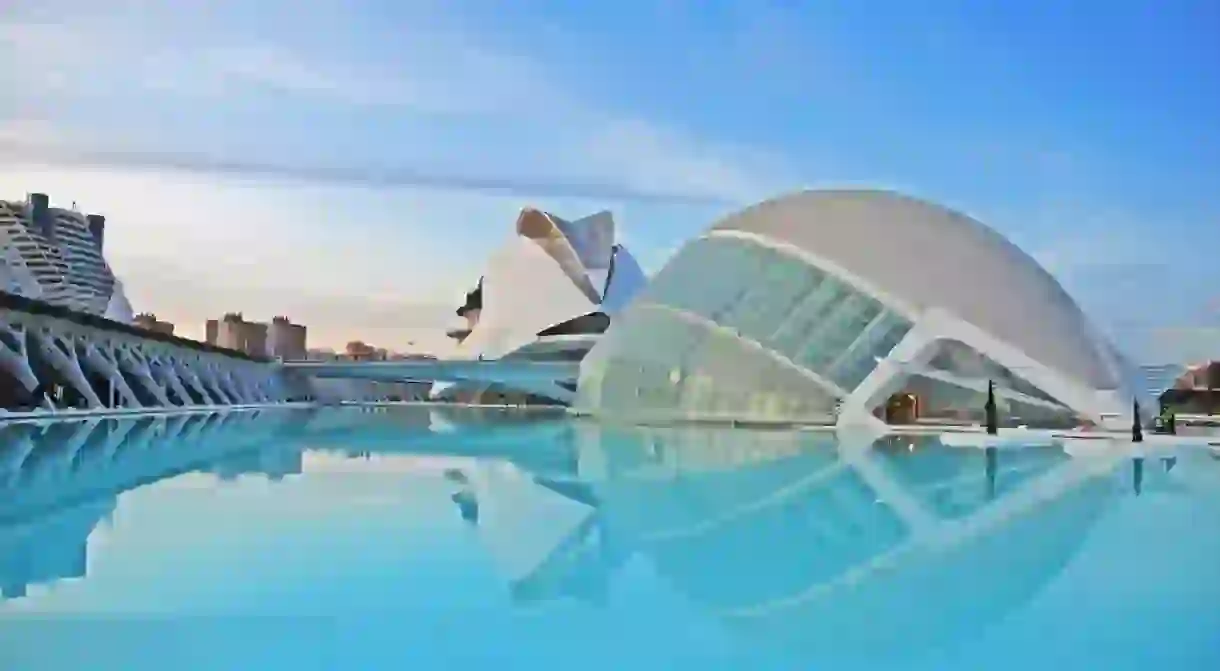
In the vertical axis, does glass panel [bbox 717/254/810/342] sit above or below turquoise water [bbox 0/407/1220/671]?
above

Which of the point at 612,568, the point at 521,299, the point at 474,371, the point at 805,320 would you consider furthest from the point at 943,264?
the point at 521,299

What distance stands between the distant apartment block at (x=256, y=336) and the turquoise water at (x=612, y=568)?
78.8m

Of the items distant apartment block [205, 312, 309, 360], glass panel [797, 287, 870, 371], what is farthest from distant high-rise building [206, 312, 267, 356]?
glass panel [797, 287, 870, 371]

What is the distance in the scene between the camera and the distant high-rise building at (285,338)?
92.2 metres

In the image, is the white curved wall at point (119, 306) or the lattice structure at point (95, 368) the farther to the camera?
the white curved wall at point (119, 306)

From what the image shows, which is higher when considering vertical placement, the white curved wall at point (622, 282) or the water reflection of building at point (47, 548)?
the white curved wall at point (622, 282)

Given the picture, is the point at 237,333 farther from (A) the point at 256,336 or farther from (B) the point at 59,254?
(B) the point at 59,254

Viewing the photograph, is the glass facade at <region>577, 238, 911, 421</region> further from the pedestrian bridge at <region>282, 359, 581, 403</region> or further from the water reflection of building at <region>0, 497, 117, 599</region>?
the pedestrian bridge at <region>282, 359, 581, 403</region>

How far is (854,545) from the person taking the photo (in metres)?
8.18

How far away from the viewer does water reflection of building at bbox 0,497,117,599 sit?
6562 mm

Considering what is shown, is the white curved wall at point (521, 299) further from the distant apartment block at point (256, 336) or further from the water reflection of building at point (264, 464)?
the water reflection of building at point (264, 464)

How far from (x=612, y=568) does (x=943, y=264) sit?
61.1 feet

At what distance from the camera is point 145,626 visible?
5.27m

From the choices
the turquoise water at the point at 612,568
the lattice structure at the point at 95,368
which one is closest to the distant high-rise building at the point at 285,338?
the lattice structure at the point at 95,368
